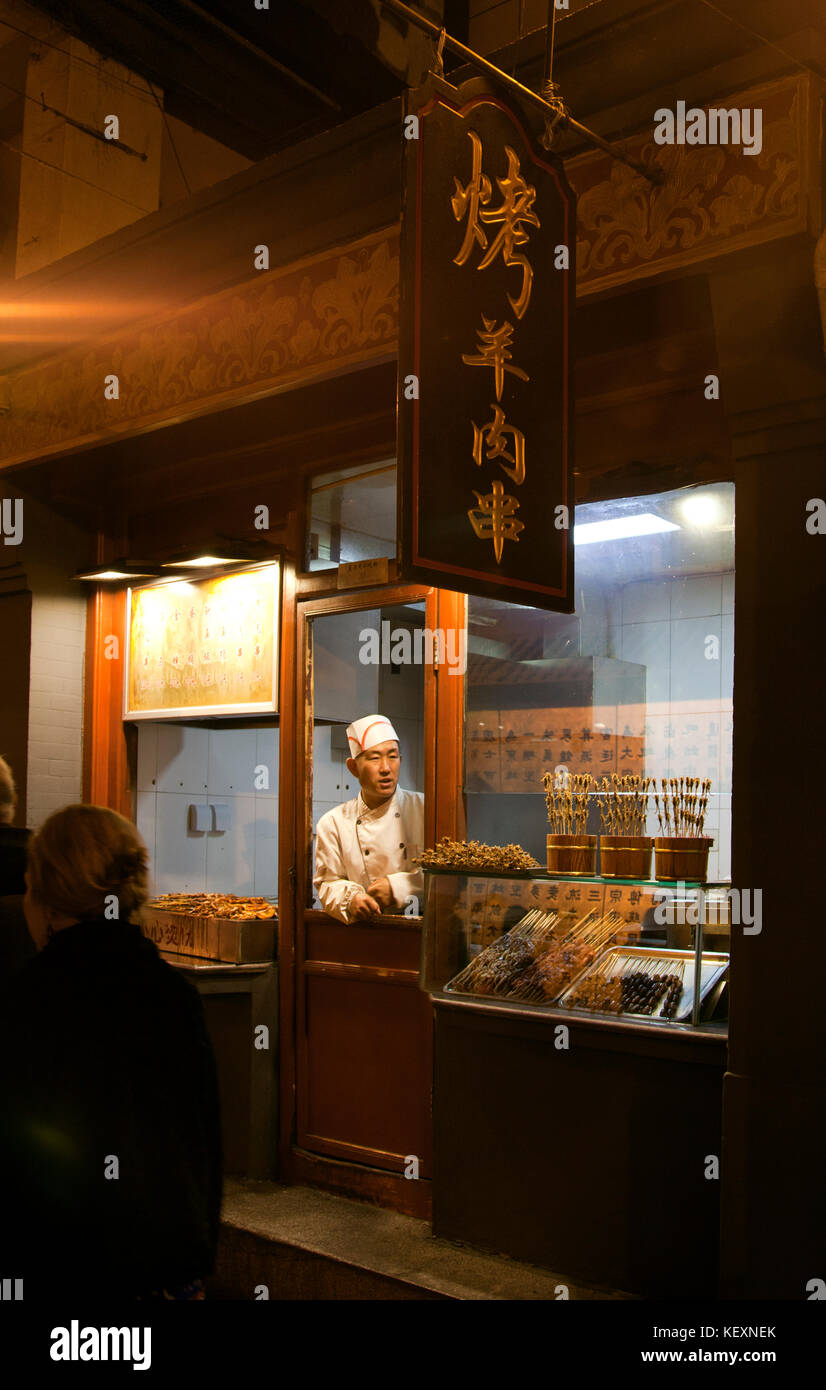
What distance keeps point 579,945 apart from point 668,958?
1.31 feet

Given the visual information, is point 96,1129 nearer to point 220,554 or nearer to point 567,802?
point 567,802

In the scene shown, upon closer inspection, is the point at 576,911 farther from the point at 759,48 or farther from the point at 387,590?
the point at 759,48

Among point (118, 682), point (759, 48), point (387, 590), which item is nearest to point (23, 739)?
point (118, 682)

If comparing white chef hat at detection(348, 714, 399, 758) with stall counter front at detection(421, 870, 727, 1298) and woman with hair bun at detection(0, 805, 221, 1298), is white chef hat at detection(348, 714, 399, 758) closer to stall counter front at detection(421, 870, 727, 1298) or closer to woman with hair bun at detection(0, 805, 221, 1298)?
stall counter front at detection(421, 870, 727, 1298)

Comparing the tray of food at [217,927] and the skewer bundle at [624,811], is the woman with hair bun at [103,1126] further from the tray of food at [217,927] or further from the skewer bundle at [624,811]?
the tray of food at [217,927]

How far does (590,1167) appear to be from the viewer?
467 cm

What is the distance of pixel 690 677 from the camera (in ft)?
16.3

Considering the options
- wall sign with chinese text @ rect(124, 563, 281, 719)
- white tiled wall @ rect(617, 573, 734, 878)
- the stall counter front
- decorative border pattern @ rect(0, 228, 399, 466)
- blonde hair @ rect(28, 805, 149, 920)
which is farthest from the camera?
wall sign with chinese text @ rect(124, 563, 281, 719)

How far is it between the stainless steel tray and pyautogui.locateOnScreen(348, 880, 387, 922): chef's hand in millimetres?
1370

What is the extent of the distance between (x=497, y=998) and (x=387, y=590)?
2273 millimetres

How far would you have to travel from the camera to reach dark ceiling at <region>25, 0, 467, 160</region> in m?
6.32

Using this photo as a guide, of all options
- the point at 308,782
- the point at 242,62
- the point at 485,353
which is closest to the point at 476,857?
the point at 308,782

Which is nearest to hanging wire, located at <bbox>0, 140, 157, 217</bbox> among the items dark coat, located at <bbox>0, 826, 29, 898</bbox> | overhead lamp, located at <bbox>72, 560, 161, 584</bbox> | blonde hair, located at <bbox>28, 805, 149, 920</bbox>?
overhead lamp, located at <bbox>72, 560, 161, 584</bbox>
